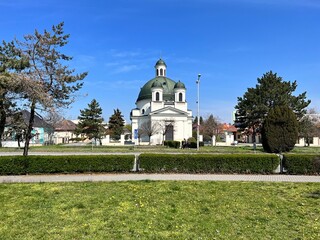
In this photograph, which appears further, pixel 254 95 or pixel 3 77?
pixel 254 95

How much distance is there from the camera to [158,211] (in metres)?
7.25

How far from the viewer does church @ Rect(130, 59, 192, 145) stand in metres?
61.2

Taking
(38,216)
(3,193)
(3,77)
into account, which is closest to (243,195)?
(38,216)

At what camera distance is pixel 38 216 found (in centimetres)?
688

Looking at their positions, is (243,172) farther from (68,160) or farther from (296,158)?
(68,160)

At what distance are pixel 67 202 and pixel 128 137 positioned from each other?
73.3 metres

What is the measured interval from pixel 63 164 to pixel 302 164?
11.0m

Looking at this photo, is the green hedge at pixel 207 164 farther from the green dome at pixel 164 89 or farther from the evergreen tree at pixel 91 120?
the green dome at pixel 164 89

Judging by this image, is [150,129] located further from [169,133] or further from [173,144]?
[173,144]

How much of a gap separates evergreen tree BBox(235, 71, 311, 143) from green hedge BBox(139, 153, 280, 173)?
30.5 meters

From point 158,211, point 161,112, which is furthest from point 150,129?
point 158,211

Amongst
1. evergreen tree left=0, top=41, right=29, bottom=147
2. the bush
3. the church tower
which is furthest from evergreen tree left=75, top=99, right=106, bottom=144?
evergreen tree left=0, top=41, right=29, bottom=147

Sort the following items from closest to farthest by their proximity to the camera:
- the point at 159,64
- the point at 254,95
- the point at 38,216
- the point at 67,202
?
the point at 38,216 < the point at 67,202 < the point at 254,95 < the point at 159,64

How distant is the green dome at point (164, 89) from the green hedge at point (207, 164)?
57.1 metres
